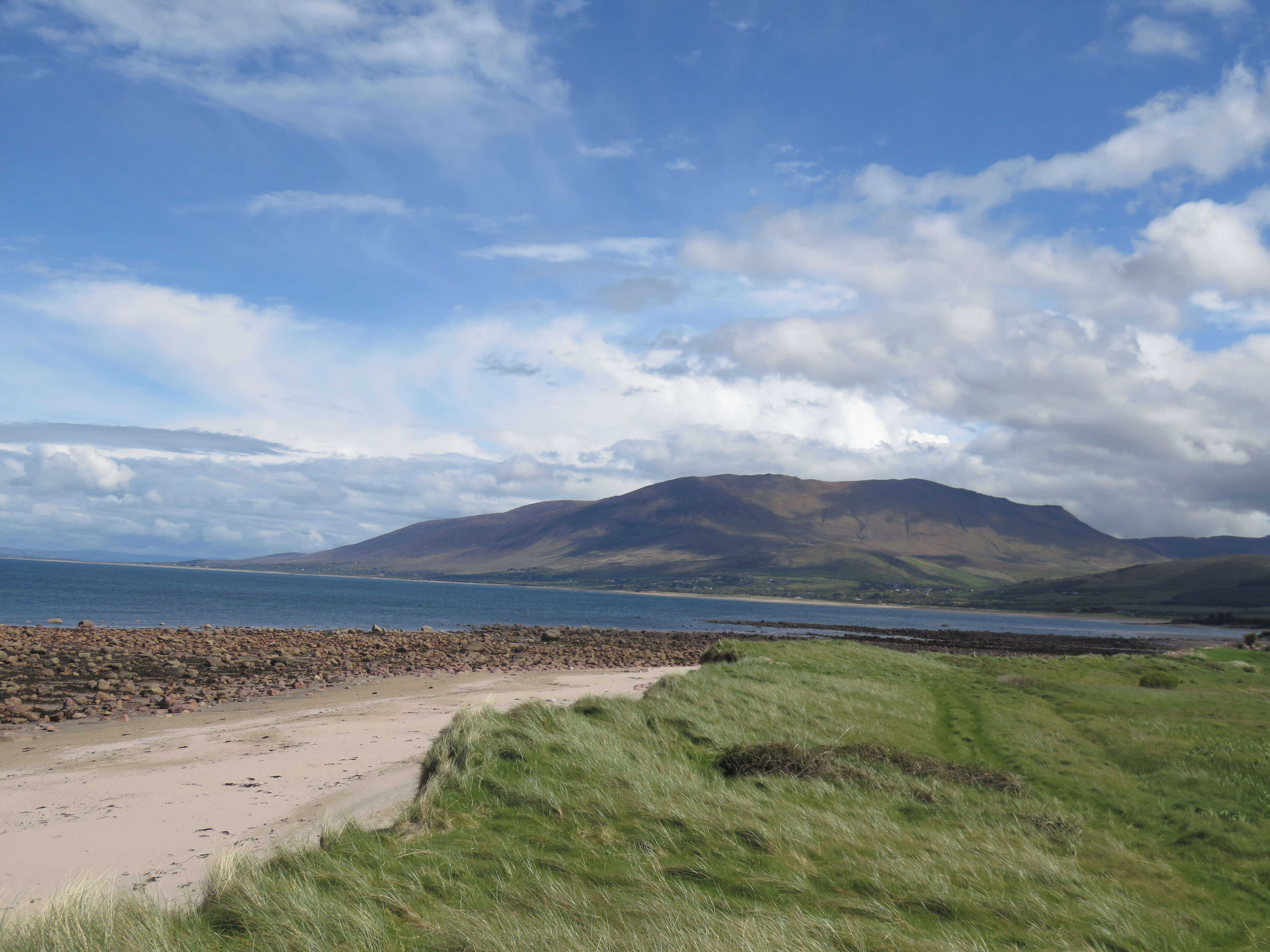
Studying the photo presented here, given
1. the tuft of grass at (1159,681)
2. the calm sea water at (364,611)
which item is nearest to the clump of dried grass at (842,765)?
the tuft of grass at (1159,681)

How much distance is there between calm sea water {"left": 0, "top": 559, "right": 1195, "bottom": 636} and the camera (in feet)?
250

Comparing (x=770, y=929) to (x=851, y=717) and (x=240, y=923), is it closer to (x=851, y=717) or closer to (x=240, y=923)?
(x=240, y=923)

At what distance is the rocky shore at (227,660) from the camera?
2559cm

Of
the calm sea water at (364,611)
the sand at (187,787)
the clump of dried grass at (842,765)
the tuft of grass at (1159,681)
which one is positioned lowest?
the calm sea water at (364,611)

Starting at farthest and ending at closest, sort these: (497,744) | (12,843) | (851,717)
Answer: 1. (851,717)
2. (497,744)
3. (12,843)

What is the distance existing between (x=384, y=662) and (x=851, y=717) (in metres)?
28.9

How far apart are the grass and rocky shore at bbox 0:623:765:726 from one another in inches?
699

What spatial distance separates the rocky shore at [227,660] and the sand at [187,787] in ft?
10.3

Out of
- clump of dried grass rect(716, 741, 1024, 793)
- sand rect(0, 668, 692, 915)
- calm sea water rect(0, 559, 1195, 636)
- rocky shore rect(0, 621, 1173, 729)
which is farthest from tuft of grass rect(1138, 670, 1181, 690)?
calm sea water rect(0, 559, 1195, 636)

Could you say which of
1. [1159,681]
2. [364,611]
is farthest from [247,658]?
[364,611]

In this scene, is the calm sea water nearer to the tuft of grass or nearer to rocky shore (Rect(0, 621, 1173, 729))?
rocky shore (Rect(0, 621, 1173, 729))

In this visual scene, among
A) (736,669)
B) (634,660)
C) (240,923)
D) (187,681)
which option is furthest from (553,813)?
(634,660)

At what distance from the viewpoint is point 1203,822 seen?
12.3 metres

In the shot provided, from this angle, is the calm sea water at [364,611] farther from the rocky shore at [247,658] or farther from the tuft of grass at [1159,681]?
the tuft of grass at [1159,681]
